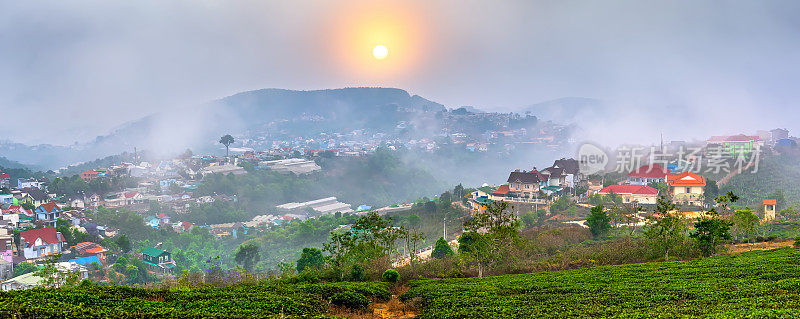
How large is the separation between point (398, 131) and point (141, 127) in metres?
64.7

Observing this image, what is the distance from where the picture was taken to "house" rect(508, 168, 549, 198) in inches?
1532

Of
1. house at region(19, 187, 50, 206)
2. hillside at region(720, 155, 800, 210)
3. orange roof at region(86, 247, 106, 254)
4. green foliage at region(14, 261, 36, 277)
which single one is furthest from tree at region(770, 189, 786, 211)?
house at region(19, 187, 50, 206)

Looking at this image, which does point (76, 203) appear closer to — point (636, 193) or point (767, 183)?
point (636, 193)

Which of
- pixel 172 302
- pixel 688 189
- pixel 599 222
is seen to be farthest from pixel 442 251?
pixel 688 189

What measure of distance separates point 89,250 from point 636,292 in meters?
31.9

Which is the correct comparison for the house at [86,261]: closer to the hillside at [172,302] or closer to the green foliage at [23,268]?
the green foliage at [23,268]

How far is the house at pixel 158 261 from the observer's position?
3262 centimetres

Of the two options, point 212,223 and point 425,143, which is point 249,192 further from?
point 425,143

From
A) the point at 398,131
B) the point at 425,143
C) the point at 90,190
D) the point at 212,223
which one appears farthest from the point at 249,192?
the point at 398,131

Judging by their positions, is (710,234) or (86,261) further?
(86,261)

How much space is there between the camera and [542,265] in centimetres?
1755

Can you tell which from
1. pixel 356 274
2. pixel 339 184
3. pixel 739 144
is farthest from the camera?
pixel 339 184

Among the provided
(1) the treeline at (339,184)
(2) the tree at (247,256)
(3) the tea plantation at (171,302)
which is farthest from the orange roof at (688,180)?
(1) the treeline at (339,184)

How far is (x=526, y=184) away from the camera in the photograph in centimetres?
3919
